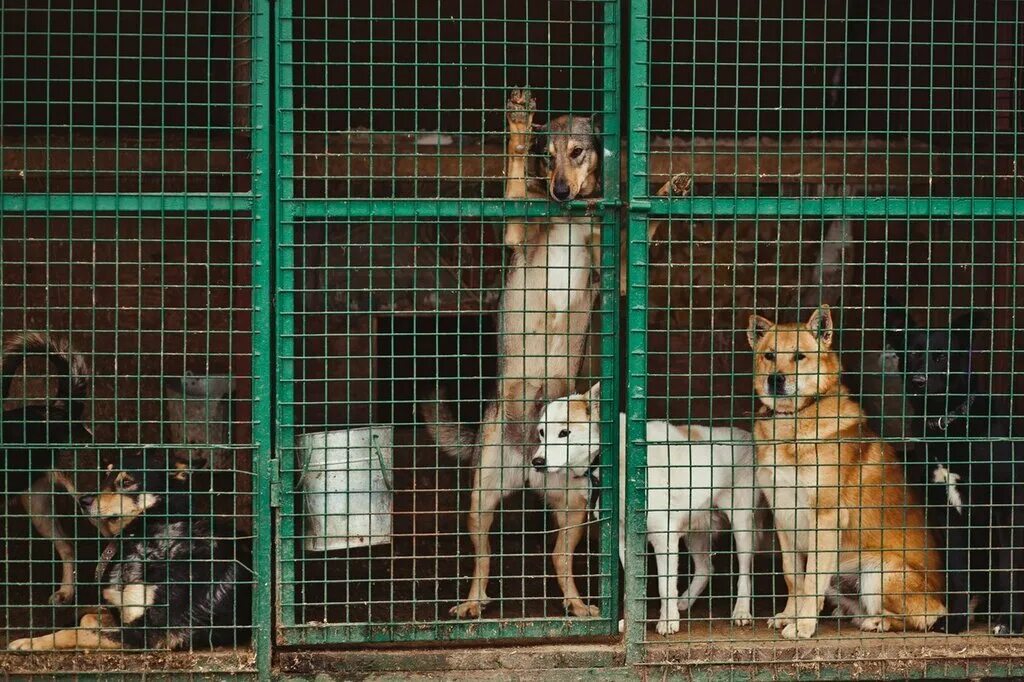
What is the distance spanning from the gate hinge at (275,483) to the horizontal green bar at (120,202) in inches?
38.2

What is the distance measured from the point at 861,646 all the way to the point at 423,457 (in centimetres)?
290

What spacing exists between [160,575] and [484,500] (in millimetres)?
1453

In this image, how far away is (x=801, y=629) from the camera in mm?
5020

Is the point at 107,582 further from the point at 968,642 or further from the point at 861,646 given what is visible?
the point at 968,642

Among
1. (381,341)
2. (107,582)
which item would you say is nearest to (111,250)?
(381,341)

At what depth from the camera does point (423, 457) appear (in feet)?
22.5

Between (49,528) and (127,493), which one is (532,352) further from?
(49,528)

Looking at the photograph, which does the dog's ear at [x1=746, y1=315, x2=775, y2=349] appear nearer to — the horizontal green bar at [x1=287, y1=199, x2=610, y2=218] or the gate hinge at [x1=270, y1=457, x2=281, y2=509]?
the horizontal green bar at [x1=287, y1=199, x2=610, y2=218]

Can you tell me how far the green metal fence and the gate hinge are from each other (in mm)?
11

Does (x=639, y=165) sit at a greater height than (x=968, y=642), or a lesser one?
greater

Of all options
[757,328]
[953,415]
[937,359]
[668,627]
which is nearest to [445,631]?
[668,627]

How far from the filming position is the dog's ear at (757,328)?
5500 millimetres

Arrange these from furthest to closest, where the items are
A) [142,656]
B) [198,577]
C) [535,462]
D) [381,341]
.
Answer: [381,341] < [535,462] < [198,577] < [142,656]

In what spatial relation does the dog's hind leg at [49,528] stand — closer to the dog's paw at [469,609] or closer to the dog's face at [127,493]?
the dog's face at [127,493]
